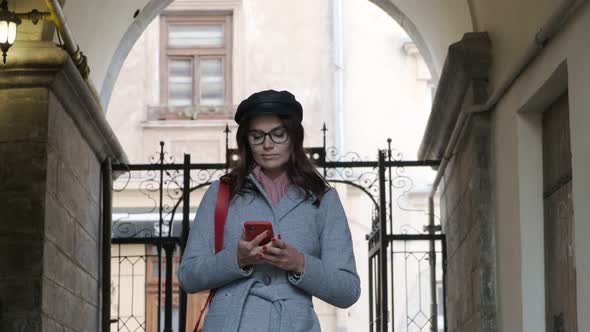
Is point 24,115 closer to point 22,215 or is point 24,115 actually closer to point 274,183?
point 22,215

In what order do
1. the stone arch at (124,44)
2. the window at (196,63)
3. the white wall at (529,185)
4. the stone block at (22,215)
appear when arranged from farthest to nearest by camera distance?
the window at (196,63) → the stone arch at (124,44) → the stone block at (22,215) → the white wall at (529,185)

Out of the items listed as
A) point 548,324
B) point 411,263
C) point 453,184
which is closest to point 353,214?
point 411,263

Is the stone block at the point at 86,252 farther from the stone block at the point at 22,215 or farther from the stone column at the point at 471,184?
the stone column at the point at 471,184

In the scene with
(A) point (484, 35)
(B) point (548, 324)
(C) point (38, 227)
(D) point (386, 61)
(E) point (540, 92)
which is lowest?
(B) point (548, 324)

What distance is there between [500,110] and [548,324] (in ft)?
5.50

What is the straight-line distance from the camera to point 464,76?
32.2 ft

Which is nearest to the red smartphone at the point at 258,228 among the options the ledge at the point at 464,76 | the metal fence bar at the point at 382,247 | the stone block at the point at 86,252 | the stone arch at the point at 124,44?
the ledge at the point at 464,76

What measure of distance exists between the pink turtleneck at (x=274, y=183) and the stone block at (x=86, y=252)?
6.01 metres

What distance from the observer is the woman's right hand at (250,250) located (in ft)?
13.3

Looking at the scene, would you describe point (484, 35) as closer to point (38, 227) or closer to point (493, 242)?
point (493, 242)

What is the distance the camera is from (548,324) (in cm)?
816

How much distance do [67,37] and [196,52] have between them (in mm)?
14343

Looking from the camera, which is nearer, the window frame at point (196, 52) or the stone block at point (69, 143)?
the stone block at point (69, 143)

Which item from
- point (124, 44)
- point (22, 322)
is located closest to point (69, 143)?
point (22, 322)
